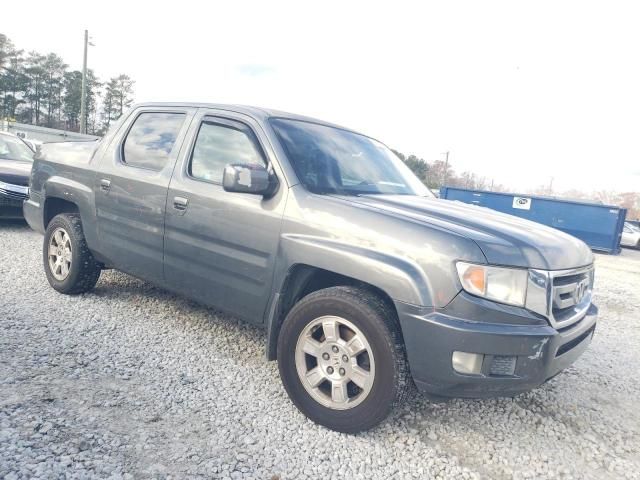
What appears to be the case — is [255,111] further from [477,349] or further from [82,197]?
[477,349]

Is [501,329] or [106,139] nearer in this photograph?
[501,329]

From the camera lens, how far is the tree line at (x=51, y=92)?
185 ft

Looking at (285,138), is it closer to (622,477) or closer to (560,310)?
(560,310)

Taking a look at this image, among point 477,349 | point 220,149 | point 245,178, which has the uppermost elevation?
point 220,149

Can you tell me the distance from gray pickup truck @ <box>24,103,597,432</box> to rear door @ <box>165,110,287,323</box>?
10 mm

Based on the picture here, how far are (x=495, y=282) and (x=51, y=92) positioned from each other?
232 feet

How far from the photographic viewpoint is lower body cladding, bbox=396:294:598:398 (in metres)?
2.28

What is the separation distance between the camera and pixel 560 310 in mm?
2543

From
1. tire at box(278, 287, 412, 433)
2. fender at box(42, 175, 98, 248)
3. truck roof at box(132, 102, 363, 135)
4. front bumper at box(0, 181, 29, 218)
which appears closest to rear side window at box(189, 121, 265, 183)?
truck roof at box(132, 102, 363, 135)

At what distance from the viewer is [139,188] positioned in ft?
12.0

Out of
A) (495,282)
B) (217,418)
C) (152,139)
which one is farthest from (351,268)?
(152,139)

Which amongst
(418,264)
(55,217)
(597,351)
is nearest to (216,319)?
(55,217)

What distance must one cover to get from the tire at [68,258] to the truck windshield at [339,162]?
2267 millimetres

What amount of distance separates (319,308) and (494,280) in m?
0.94
